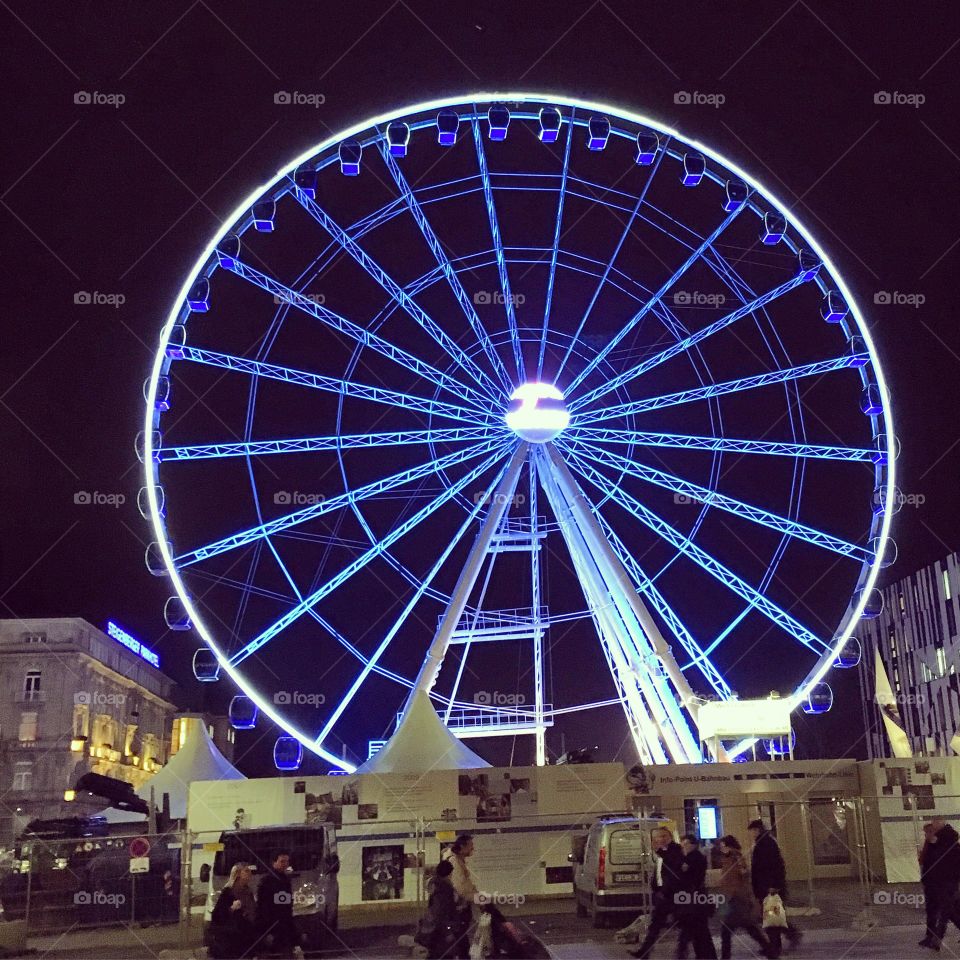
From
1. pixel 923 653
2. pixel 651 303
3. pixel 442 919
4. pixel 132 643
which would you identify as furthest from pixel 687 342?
pixel 132 643

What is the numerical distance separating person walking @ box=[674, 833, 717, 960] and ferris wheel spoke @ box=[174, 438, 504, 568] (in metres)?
11.2

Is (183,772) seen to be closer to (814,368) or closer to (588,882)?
(588,882)

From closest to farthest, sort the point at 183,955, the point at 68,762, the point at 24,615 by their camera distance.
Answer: the point at 183,955, the point at 68,762, the point at 24,615

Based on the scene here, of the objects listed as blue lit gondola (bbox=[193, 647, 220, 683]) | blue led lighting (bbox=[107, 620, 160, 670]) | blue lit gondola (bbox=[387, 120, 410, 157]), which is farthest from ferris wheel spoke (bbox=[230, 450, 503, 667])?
blue led lighting (bbox=[107, 620, 160, 670])

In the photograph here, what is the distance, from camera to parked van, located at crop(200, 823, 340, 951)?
562 inches

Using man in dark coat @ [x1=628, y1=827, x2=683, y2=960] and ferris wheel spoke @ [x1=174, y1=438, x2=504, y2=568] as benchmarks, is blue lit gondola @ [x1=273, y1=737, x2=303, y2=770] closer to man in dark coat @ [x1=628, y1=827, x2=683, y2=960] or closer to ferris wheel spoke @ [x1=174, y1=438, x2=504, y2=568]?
ferris wheel spoke @ [x1=174, y1=438, x2=504, y2=568]

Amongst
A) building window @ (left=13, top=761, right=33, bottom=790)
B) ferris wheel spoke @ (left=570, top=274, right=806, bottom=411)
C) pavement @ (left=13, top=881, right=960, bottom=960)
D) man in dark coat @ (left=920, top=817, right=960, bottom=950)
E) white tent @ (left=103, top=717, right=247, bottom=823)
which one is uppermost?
ferris wheel spoke @ (left=570, top=274, right=806, bottom=411)

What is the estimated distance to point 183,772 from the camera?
24.7 metres

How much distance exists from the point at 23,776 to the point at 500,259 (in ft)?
169

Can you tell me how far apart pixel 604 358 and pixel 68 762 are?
5095 centimetres

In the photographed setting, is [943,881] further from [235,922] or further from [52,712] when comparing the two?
[52,712]

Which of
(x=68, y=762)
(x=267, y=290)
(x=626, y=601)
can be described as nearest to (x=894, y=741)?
(x=626, y=601)

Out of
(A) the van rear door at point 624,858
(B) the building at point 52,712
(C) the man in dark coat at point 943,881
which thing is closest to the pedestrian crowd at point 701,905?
(C) the man in dark coat at point 943,881

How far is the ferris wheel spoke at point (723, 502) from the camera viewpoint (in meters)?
21.8
